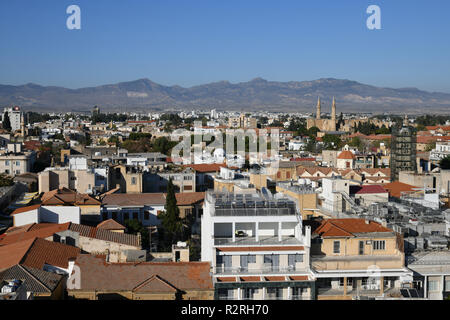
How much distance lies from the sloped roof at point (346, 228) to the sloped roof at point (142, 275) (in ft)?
6.73

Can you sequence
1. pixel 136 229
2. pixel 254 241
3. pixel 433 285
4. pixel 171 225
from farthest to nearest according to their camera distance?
1. pixel 171 225
2. pixel 136 229
3. pixel 433 285
4. pixel 254 241

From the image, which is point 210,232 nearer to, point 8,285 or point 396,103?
point 8,285

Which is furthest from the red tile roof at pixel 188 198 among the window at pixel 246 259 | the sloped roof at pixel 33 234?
the window at pixel 246 259

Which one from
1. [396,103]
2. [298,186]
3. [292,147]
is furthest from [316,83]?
[298,186]

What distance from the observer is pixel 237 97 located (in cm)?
17512

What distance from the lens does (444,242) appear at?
31.4 feet

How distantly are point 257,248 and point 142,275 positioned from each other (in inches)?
68.2

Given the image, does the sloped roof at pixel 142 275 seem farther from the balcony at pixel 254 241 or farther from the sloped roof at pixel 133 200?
the sloped roof at pixel 133 200

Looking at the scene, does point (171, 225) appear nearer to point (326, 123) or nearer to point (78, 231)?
point (78, 231)

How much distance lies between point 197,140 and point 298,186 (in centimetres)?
2567

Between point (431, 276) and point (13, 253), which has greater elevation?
point (13, 253)

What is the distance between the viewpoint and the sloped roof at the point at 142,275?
771 cm

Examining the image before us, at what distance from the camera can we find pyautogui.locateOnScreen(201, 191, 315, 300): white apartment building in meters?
7.77

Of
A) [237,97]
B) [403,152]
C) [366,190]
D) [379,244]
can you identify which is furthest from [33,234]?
[237,97]
